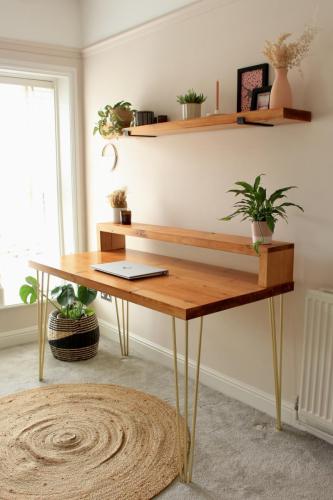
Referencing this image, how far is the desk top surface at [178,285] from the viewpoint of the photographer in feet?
6.34

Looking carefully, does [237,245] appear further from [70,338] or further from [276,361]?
[70,338]

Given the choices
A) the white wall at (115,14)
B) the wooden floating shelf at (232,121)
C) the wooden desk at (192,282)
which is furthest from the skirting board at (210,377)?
the white wall at (115,14)

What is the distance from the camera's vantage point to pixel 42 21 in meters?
3.36

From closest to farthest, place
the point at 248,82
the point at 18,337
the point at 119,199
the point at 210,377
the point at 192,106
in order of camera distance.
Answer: the point at 248,82 < the point at 192,106 < the point at 210,377 < the point at 119,199 < the point at 18,337

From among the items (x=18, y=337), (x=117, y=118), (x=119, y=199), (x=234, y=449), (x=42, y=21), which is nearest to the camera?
(x=234, y=449)

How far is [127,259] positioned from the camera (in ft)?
9.46

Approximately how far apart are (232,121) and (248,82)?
270mm

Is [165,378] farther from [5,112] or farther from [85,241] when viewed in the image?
[5,112]

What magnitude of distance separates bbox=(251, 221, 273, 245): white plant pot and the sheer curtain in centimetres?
207

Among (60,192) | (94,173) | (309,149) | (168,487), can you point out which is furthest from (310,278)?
(60,192)

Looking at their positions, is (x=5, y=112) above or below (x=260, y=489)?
above

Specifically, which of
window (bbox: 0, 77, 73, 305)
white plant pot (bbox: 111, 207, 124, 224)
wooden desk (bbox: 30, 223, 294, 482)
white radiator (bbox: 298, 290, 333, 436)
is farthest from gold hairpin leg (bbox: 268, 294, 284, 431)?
window (bbox: 0, 77, 73, 305)

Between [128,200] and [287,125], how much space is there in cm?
135

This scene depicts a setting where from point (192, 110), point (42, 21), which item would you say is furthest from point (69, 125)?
point (192, 110)
